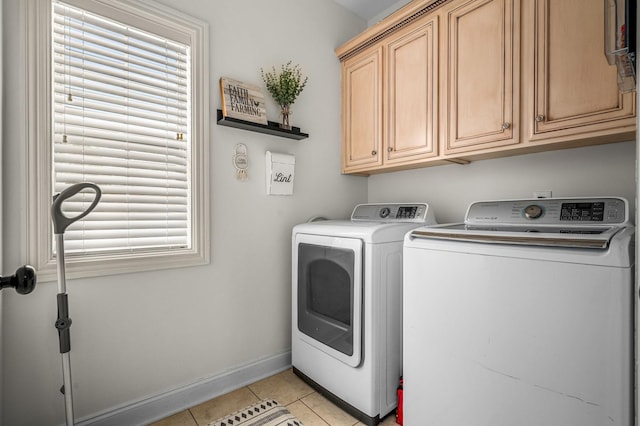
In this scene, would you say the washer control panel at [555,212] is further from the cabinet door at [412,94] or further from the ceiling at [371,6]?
the ceiling at [371,6]

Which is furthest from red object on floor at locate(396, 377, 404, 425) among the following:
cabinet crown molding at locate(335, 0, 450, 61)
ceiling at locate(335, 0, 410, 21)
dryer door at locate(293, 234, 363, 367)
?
ceiling at locate(335, 0, 410, 21)

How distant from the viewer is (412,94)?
81.6 inches

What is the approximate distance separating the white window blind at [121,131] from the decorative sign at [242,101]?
22cm

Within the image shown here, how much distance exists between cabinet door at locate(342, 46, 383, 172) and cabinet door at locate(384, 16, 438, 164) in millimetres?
96

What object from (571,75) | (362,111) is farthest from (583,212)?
(362,111)

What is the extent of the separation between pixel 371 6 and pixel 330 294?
2340 mm

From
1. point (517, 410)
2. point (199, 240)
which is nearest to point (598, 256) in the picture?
point (517, 410)

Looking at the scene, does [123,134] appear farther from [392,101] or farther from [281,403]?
[281,403]

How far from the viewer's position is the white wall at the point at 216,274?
4.63ft

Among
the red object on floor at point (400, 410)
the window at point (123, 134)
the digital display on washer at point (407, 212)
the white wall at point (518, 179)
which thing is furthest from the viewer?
the digital display on washer at point (407, 212)

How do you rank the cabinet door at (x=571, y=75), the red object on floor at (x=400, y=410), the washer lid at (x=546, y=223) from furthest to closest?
1. the red object on floor at (x=400, y=410)
2. the cabinet door at (x=571, y=75)
3. the washer lid at (x=546, y=223)

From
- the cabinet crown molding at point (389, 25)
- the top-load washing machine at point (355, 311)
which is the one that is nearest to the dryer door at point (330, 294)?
the top-load washing machine at point (355, 311)

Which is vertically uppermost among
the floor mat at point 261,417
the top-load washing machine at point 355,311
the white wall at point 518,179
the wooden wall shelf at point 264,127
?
the wooden wall shelf at point 264,127

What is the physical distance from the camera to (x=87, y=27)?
157 cm
